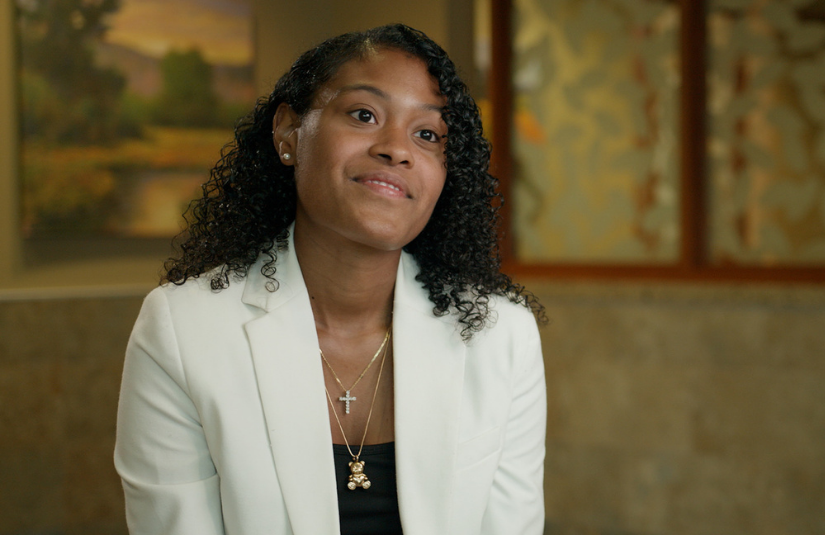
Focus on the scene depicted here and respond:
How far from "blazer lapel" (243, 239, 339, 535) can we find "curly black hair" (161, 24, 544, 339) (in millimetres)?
85

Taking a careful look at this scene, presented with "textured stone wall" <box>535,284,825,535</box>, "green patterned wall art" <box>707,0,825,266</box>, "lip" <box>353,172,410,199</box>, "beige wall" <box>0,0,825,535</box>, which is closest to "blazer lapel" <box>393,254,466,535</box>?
"lip" <box>353,172,410,199</box>

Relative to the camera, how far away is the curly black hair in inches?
73.5

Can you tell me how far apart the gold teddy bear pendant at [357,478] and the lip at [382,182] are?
24.7 inches

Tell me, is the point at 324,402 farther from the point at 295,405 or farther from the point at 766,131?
the point at 766,131

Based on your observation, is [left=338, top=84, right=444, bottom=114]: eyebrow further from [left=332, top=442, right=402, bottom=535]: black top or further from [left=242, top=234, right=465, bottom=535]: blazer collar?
[left=332, top=442, right=402, bottom=535]: black top

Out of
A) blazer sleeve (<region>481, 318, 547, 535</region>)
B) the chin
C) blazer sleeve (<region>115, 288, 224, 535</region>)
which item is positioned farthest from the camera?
blazer sleeve (<region>481, 318, 547, 535</region>)

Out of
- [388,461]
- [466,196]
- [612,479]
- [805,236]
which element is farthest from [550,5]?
[388,461]

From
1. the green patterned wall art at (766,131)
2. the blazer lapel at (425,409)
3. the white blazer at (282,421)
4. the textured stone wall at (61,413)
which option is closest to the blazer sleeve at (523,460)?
the white blazer at (282,421)

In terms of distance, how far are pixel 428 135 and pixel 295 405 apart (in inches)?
27.6

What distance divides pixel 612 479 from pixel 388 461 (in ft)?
9.29

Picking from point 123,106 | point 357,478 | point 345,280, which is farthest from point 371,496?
point 123,106

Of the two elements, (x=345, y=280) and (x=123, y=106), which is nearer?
(x=345, y=280)

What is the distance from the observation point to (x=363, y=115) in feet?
5.91

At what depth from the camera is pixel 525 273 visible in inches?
188
